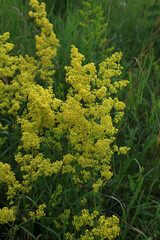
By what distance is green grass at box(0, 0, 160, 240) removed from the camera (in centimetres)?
246

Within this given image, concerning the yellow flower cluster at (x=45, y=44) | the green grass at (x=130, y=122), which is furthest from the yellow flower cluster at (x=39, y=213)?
the yellow flower cluster at (x=45, y=44)

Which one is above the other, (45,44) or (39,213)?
(45,44)

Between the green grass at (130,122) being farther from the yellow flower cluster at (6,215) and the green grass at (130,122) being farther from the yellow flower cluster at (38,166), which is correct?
the yellow flower cluster at (38,166)

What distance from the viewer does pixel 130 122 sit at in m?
3.27

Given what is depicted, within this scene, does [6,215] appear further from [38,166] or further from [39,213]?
[38,166]

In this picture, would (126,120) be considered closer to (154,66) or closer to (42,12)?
(42,12)

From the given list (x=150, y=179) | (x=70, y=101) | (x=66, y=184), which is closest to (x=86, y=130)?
(x=70, y=101)

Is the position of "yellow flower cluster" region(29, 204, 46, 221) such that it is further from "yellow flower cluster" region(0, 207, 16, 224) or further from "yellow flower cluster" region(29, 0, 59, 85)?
"yellow flower cluster" region(29, 0, 59, 85)

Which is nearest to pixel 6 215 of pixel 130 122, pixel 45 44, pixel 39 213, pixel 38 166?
pixel 39 213

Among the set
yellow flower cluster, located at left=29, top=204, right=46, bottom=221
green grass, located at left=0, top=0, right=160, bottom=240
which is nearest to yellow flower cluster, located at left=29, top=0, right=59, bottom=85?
green grass, located at left=0, top=0, right=160, bottom=240

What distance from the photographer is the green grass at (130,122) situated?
96.9 inches

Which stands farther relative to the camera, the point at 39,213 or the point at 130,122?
the point at 130,122

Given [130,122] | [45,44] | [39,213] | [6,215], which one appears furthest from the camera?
[130,122]

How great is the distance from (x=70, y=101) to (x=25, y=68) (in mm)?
932
